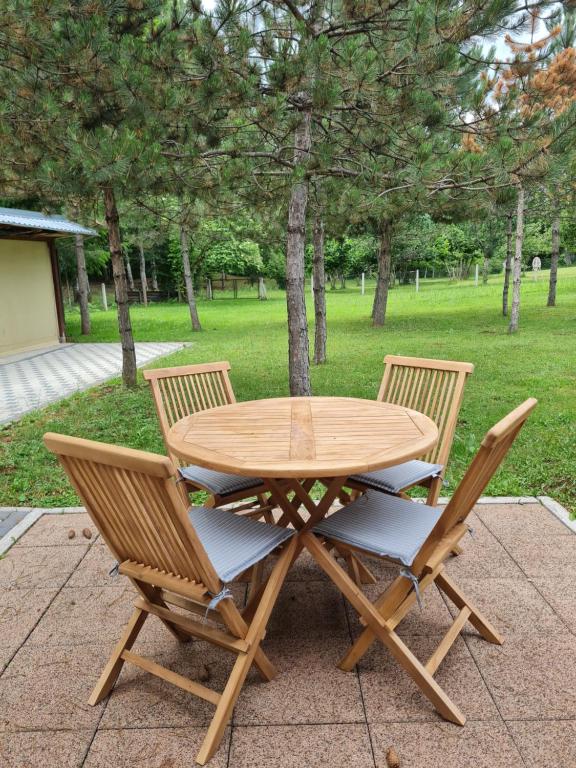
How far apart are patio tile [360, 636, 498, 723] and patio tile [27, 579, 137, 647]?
41.4 inches

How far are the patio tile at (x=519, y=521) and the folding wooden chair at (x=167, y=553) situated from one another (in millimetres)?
1544

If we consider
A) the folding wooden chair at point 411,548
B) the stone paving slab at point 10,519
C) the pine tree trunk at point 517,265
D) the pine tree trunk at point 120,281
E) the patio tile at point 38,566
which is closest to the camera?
the folding wooden chair at point 411,548

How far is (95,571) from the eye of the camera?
2.68 meters

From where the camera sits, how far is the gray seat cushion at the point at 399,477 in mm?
2496

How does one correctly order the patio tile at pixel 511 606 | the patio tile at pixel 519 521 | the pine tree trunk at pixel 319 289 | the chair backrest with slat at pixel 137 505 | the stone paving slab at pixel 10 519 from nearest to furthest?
the chair backrest with slat at pixel 137 505 → the patio tile at pixel 511 606 → the patio tile at pixel 519 521 → the stone paving slab at pixel 10 519 → the pine tree trunk at pixel 319 289

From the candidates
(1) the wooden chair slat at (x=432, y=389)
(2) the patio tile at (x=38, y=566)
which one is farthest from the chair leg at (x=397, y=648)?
(2) the patio tile at (x=38, y=566)

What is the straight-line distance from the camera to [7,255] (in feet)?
35.9

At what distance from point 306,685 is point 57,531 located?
1902 millimetres

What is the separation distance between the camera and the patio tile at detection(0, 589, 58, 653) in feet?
7.18

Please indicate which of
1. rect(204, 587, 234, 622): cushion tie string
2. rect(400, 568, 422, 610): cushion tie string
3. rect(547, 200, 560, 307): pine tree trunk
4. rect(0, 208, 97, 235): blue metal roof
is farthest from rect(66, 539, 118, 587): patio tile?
rect(547, 200, 560, 307): pine tree trunk

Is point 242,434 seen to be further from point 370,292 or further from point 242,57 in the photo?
point 370,292

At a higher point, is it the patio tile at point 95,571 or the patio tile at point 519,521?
the patio tile at point 95,571

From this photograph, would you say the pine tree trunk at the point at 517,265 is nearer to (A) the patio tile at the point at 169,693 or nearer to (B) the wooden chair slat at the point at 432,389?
(B) the wooden chair slat at the point at 432,389

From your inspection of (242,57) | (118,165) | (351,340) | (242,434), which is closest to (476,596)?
(242,434)
